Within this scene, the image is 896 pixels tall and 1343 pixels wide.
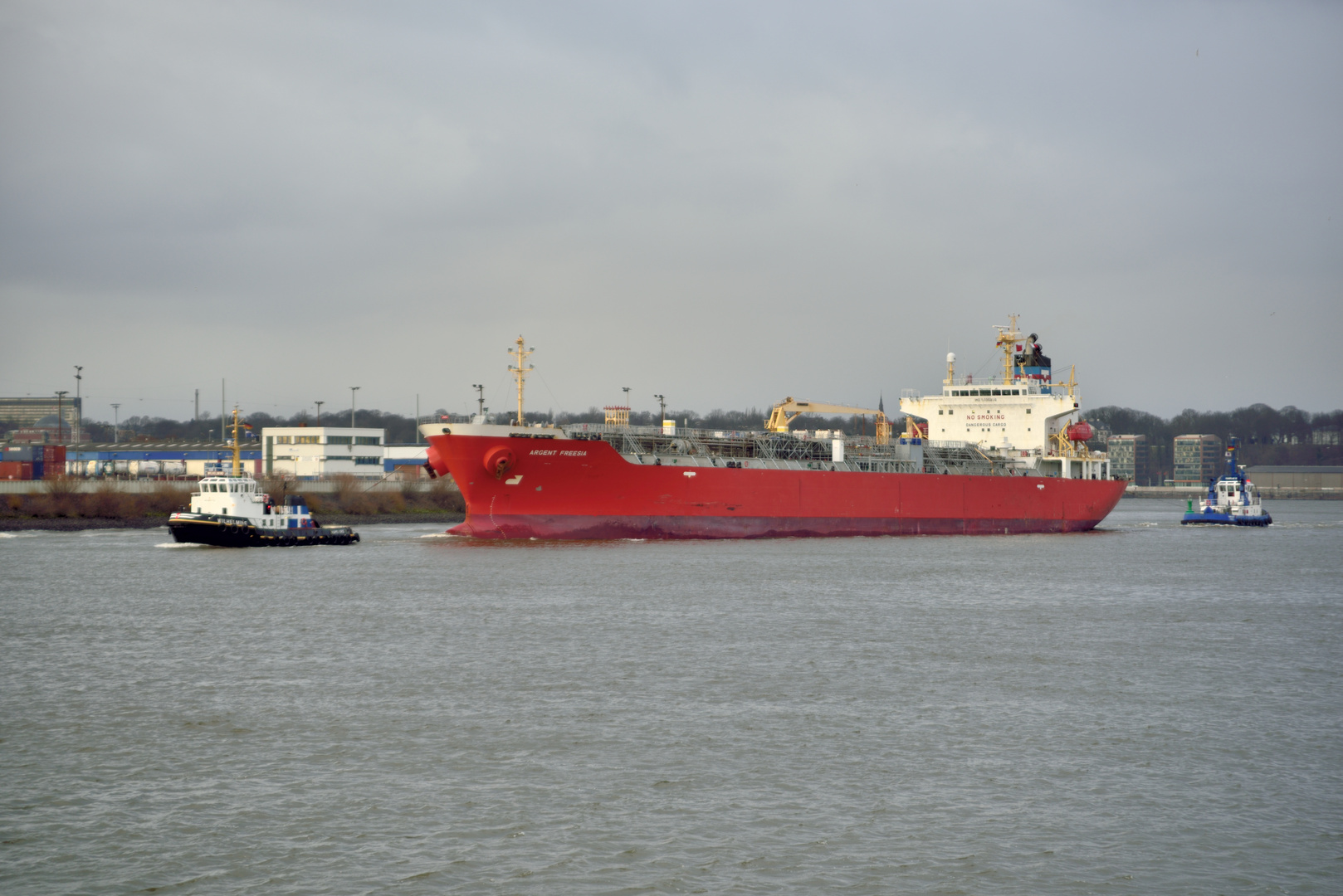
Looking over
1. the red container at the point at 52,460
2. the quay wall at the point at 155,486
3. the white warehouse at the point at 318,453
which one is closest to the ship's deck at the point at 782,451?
the quay wall at the point at 155,486

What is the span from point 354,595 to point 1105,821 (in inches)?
764

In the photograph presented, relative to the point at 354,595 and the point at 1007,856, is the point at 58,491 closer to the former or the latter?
the point at 354,595

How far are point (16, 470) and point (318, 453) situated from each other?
21.0 m

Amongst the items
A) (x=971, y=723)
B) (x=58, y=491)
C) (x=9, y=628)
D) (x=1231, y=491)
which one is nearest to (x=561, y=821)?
(x=971, y=723)

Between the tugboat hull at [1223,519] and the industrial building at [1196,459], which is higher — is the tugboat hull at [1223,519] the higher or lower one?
the lower one

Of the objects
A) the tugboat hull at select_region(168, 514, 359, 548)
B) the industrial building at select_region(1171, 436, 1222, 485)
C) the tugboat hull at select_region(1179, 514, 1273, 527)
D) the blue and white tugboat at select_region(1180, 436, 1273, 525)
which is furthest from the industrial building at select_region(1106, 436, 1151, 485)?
the tugboat hull at select_region(168, 514, 359, 548)

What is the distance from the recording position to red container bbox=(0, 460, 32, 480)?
236 feet

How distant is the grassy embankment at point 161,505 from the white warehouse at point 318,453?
52.3 ft

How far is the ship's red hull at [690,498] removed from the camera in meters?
37.0

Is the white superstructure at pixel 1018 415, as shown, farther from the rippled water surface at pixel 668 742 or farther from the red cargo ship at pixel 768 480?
the rippled water surface at pixel 668 742

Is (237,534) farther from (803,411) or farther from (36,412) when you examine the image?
(36,412)

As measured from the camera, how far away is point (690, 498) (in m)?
39.4

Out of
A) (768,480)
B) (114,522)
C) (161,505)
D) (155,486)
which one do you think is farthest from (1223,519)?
(155,486)

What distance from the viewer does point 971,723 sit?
45.9 ft
